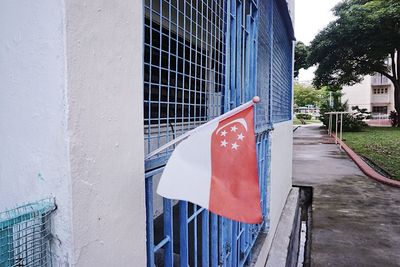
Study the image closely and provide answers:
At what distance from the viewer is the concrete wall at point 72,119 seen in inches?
36.7

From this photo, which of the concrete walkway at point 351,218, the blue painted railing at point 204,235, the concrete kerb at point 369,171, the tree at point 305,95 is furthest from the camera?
the tree at point 305,95

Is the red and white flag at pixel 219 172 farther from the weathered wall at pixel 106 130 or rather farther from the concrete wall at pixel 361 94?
the concrete wall at pixel 361 94

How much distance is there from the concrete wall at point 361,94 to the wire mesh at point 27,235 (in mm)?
46170

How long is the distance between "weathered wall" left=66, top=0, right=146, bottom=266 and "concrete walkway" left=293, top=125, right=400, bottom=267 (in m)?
4.03

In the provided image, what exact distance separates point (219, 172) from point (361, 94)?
158ft

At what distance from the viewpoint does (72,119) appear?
3.07 feet

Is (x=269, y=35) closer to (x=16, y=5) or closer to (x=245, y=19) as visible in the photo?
(x=245, y=19)

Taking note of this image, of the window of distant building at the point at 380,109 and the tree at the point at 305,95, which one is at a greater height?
the tree at the point at 305,95

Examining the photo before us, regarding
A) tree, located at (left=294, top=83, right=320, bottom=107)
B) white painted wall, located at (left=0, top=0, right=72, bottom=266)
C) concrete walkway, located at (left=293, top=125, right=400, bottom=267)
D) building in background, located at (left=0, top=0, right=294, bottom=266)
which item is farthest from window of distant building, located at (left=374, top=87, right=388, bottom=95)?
white painted wall, located at (left=0, top=0, right=72, bottom=266)

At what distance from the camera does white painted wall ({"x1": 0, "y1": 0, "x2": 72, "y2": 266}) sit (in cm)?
93

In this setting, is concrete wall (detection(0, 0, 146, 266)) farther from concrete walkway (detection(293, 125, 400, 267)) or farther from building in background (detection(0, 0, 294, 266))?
concrete walkway (detection(293, 125, 400, 267))

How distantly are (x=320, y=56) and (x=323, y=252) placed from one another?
20668mm

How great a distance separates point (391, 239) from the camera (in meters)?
5.04

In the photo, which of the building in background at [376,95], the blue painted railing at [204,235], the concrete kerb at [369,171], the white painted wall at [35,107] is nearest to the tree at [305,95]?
the building in background at [376,95]
